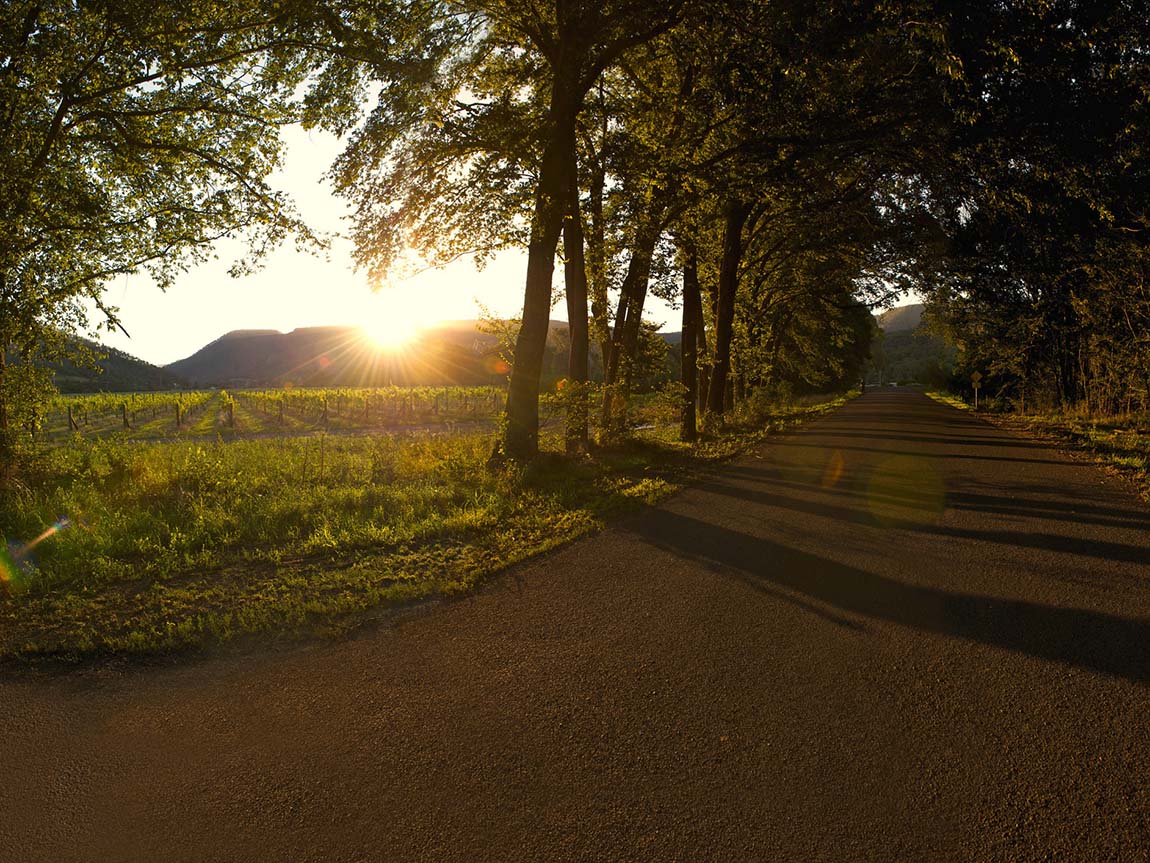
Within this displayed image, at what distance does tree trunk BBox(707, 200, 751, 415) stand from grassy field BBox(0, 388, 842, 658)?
9.77 metres

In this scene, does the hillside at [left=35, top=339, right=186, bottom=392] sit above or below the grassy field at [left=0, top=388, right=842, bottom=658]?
above

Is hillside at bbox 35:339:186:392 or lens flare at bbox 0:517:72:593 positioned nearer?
lens flare at bbox 0:517:72:593

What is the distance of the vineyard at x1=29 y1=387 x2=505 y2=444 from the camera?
34.9 m

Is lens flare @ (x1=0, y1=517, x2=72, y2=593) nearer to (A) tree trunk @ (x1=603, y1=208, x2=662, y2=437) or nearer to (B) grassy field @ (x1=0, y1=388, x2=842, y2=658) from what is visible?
(B) grassy field @ (x1=0, y1=388, x2=842, y2=658)

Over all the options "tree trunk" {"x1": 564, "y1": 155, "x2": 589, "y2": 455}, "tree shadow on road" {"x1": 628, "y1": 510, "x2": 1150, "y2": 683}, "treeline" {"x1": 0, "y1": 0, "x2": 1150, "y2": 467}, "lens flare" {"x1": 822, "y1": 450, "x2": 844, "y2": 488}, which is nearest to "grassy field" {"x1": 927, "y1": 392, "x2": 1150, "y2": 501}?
"treeline" {"x1": 0, "y1": 0, "x2": 1150, "y2": 467}

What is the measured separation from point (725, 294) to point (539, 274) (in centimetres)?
1098

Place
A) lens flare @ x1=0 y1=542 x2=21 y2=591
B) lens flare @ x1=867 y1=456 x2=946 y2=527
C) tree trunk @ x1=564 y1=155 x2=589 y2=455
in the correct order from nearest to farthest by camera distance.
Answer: lens flare @ x1=0 y1=542 x2=21 y2=591 → lens flare @ x1=867 y1=456 x2=946 y2=527 → tree trunk @ x1=564 y1=155 x2=589 y2=455

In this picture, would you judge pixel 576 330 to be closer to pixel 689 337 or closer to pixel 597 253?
pixel 597 253

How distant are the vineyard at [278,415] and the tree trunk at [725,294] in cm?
1117

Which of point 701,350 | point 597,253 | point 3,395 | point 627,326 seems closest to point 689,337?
point 627,326

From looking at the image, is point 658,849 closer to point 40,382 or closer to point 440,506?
point 440,506

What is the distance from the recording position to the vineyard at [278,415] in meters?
34.9

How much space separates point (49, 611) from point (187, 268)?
995cm

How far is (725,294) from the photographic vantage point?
2264 cm
